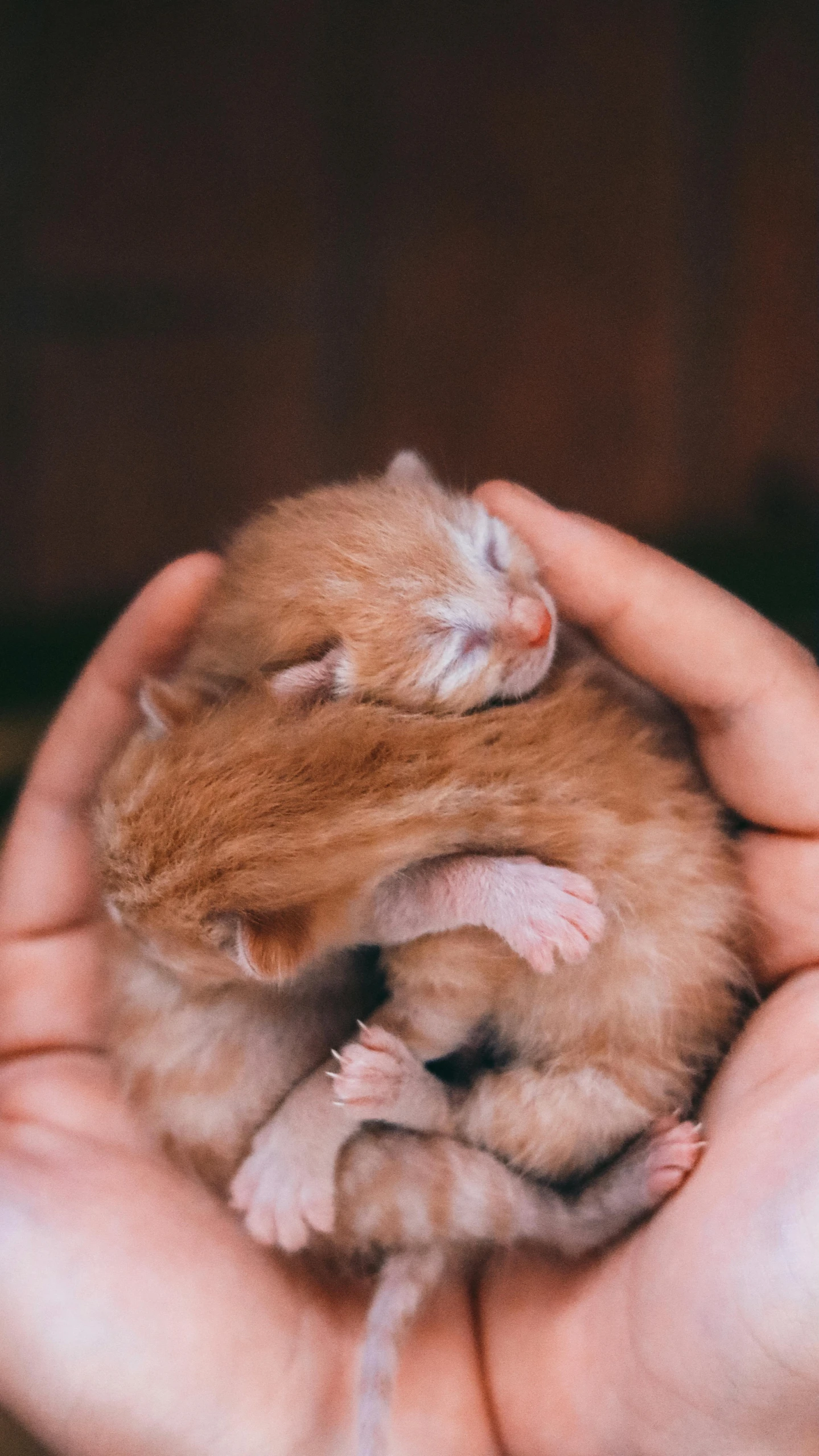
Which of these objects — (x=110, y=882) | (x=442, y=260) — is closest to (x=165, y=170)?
(x=442, y=260)

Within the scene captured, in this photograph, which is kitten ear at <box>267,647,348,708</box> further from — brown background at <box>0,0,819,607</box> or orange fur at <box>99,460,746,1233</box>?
brown background at <box>0,0,819,607</box>

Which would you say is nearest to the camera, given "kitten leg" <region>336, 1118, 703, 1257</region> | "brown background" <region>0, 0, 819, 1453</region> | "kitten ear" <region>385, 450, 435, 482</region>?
"kitten leg" <region>336, 1118, 703, 1257</region>

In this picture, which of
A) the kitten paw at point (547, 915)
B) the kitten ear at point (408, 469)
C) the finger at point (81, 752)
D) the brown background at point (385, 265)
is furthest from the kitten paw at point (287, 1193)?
the brown background at point (385, 265)

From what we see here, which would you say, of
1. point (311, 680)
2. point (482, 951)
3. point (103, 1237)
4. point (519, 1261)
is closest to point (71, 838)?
point (311, 680)

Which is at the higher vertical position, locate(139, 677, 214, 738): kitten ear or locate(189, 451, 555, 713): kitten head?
locate(189, 451, 555, 713): kitten head

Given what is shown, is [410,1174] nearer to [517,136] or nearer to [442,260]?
[442,260]

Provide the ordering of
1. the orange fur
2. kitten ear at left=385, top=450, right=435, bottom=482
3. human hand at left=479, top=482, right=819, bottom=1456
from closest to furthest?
human hand at left=479, top=482, right=819, bottom=1456 → the orange fur → kitten ear at left=385, top=450, right=435, bottom=482

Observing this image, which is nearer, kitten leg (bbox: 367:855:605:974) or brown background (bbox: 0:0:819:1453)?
kitten leg (bbox: 367:855:605:974)

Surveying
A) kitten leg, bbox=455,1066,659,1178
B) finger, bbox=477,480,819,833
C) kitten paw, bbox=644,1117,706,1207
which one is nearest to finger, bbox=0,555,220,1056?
finger, bbox=477,480,819,833

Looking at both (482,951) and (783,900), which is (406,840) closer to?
(482,951)
